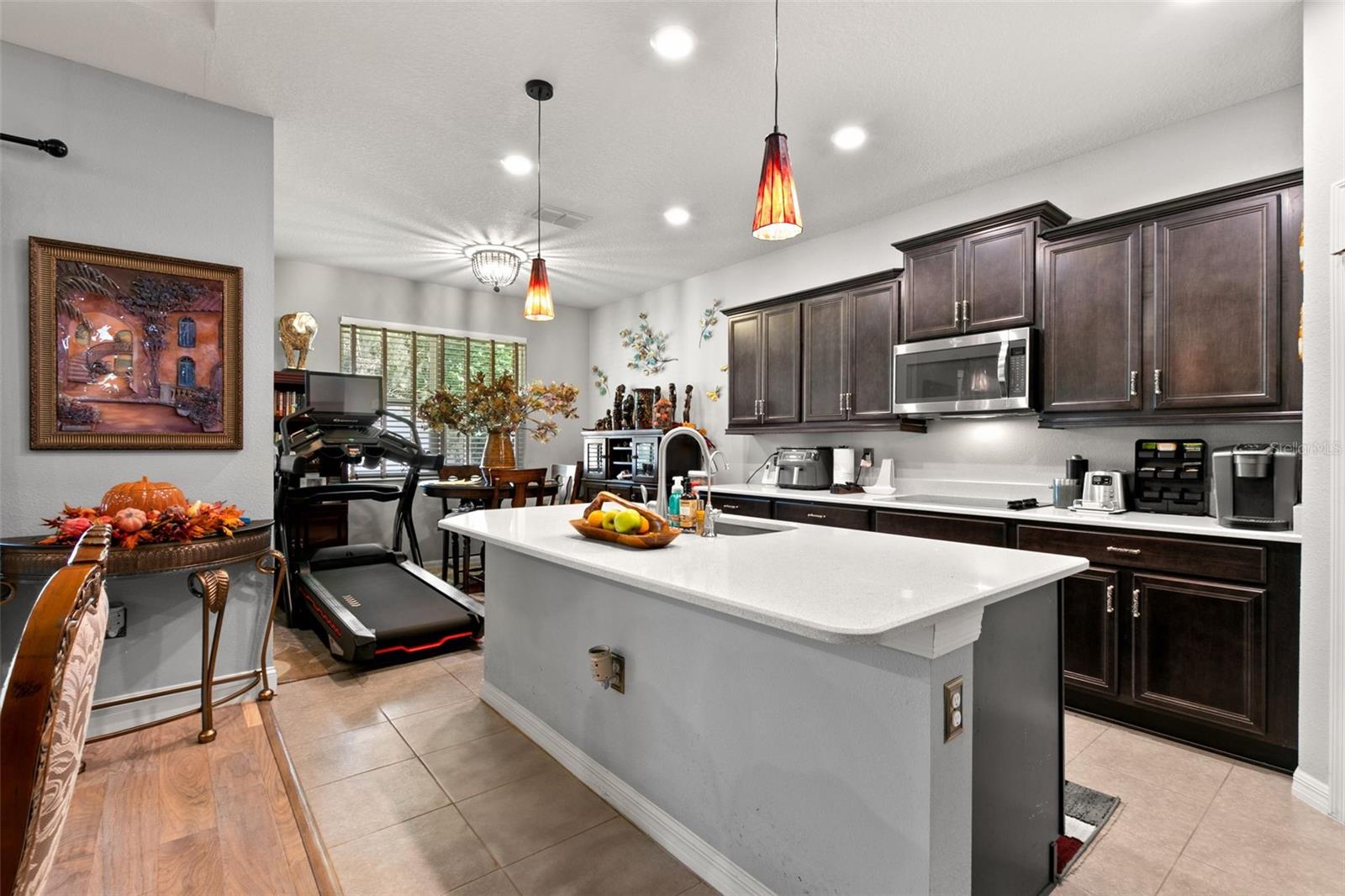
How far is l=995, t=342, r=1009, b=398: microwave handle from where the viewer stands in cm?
339

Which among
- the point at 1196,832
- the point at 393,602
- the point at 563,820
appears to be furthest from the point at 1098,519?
the point at 393,602

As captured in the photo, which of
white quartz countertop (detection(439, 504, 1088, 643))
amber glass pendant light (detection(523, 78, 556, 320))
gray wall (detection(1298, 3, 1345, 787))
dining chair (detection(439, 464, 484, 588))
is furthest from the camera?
dining chair (detection(439, 464, 484, 588))

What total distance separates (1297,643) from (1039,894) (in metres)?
1.55

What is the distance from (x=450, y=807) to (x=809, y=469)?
3.22 metres

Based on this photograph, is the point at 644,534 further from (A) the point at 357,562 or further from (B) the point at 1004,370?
(A) the point at 357,562

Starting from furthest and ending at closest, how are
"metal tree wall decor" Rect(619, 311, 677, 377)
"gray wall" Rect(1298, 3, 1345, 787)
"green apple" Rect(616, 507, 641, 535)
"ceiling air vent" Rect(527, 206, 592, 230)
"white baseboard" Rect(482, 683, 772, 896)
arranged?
"metal tree wall decor" Rect(619, 311, 677, 377) → "ceiling air vent" Rect(527, 206, 592, 230) → "gray wall" Rect(1298, 3, 1345, 787) → "green apple" Rect(616, 507, 641, 535) → "white baseboard" Rect(482, 683, 772, 896)

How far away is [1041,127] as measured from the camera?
320cm

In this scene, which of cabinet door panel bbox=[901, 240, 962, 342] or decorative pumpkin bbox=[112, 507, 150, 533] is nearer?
decorative pumpkin bbox=[112, 507, 150, 533]

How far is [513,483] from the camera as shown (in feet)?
15.7

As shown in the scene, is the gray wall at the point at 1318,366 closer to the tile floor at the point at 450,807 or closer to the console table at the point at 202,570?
the tile floor at the point at 450,807

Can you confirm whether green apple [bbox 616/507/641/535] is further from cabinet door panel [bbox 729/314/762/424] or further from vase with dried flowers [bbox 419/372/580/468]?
cabinet door panel [bbox 729/314/762/424]

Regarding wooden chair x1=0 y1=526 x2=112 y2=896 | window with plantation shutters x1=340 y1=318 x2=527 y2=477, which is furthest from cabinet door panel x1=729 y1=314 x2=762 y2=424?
wooden chair x1=0 y1=526 x2=112 y2=896

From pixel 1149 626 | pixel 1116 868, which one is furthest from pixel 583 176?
pixel 1116 868

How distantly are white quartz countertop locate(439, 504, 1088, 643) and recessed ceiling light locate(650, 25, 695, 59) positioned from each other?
6.46ft
